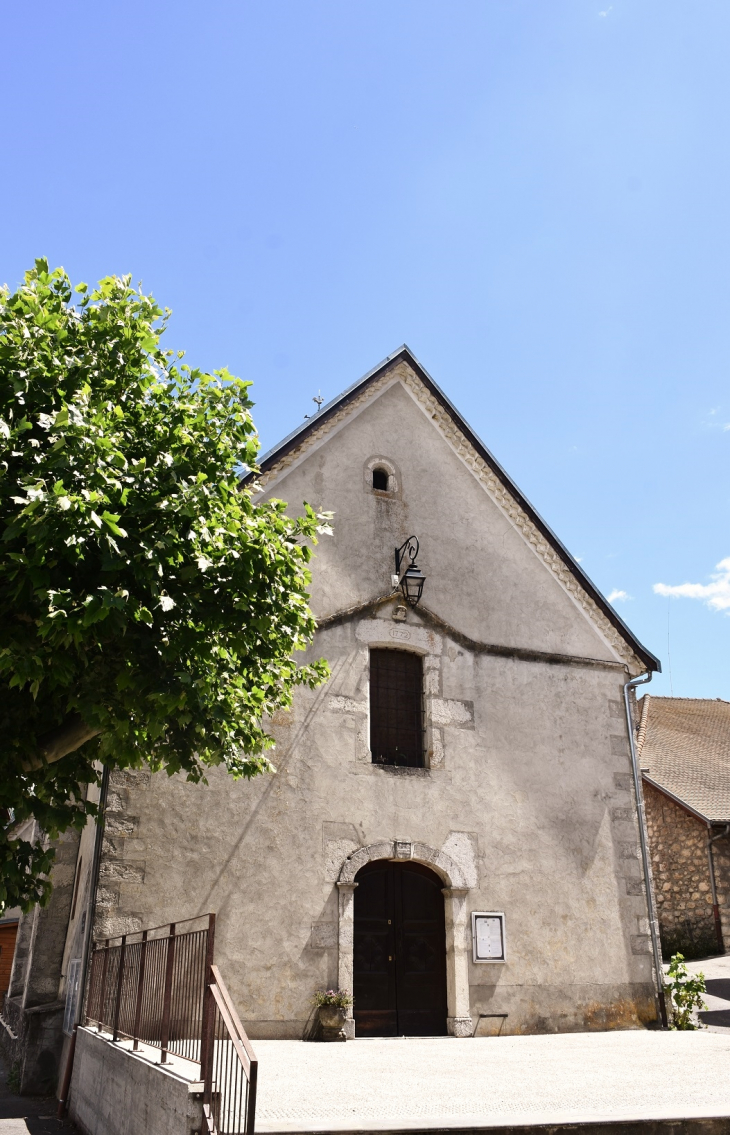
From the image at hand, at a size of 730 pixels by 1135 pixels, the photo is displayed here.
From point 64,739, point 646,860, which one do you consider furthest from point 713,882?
point 64,739

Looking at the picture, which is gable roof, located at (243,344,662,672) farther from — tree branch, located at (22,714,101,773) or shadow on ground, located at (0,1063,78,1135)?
shadow on ground, located at (0,1063,78,1135)

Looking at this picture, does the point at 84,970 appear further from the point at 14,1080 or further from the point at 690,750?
the point at 690,750

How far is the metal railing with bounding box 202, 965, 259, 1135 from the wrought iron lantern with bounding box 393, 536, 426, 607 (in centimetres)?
693

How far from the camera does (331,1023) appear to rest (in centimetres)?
936

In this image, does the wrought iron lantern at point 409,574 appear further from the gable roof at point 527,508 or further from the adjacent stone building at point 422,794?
the gable roof at point 527,508

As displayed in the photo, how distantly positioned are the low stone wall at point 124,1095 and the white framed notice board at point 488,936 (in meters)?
4.50

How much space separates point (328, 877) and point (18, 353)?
656 centimetres

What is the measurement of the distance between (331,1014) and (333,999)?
0.15 m

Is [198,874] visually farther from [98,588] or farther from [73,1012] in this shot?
[98,588]

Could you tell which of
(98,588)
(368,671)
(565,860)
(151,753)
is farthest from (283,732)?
(98,588)

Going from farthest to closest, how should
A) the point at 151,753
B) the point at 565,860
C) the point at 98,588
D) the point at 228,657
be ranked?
the point at 565,860 → the point at 151,753 → the point at 228,657 → the point at 98,588

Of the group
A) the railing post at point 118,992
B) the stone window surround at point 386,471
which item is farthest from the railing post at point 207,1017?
the stone window surround at point 386,471

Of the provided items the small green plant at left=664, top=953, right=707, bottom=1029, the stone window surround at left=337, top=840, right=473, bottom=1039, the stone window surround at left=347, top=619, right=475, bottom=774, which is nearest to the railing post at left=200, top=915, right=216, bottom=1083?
the stone window surround at left=337, top=840, right=473, bottom=1039

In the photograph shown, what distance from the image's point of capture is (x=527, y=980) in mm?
10617
